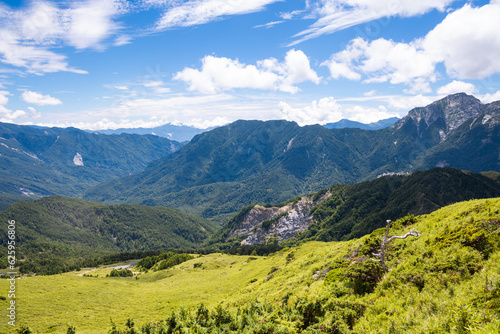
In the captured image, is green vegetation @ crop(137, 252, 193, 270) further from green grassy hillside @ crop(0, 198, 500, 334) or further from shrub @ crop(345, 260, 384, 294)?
shrub @ crop(345, 260, 384, 294)

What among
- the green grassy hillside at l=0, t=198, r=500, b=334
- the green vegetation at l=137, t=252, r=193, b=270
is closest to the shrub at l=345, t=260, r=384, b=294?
the green grassy hillside at l=0, t=198, r=500, b=334

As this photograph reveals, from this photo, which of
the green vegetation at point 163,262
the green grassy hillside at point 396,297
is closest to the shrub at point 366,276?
the green grassy hillside at point 396,297

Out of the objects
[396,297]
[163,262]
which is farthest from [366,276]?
[163,262]

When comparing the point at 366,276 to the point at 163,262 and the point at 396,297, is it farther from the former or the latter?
the point at 163,262

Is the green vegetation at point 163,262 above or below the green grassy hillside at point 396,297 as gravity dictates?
below

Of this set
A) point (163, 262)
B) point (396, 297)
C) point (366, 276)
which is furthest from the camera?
point (163, 262)

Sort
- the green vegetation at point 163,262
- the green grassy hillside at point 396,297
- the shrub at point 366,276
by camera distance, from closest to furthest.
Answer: the green grassy hillside at point 396,297
the shrub at point 366,276
the green vegetation at point 163,262

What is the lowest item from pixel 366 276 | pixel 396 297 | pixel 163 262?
pixel 163 262

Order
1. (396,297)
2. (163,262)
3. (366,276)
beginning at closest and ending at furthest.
Result: 1. (396,297)
2. (366,276)
3. (163,262)

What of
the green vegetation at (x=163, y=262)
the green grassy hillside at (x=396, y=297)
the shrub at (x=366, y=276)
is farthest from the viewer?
the green vegetation at (x=163, y=262)

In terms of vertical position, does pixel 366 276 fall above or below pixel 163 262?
above

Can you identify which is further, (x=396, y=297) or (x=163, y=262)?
(x=163, y=262)

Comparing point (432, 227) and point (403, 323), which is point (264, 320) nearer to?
point (403, 323)

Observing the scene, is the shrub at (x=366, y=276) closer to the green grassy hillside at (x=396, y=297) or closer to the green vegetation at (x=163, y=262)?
the green grassy hillside at (x=396, y=297)
